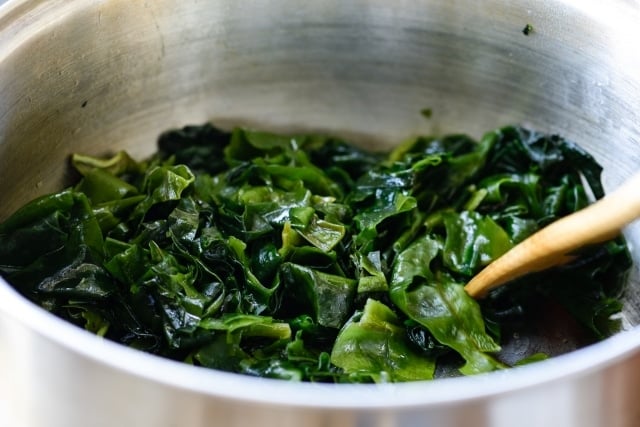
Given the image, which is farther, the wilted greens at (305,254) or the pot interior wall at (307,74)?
the pot interior wall at (307,74)

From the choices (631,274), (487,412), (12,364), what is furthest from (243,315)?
(631,274)

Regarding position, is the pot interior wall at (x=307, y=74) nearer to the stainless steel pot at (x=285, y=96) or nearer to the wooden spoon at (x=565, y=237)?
the stainless steel pot at (x=285, y=96)

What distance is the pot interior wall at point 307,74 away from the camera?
1791 mm

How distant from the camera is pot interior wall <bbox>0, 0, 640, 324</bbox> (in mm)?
1791

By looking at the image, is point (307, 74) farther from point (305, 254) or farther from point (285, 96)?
point (305, 254)

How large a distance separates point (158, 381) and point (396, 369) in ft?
2.18

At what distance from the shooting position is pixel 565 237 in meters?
1.59

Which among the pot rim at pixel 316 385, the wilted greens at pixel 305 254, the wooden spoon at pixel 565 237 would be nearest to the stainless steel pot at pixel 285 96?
the pot rim at pixel 316 385

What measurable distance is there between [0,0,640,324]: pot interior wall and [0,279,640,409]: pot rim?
2.50 feet

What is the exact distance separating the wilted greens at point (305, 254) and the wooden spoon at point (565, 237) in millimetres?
78

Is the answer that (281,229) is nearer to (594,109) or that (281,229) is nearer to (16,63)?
(16,63)

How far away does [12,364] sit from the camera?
4.09 ft

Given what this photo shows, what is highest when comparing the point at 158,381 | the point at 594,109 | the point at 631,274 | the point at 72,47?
the point at 72,47

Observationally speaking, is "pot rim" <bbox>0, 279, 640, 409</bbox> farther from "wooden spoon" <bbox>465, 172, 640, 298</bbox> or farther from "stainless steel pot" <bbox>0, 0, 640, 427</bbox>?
"wooden spoon" <bbox>465, 172, 640, 298</bbox>
